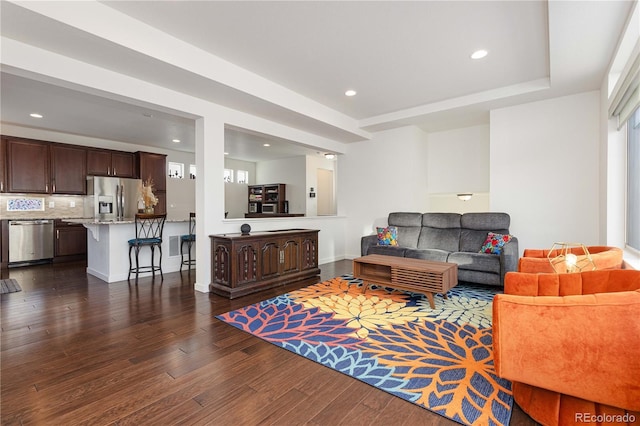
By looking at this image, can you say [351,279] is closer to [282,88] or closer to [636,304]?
[282,88]

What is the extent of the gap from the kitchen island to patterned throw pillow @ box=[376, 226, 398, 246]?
3.48m

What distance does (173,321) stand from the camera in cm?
296

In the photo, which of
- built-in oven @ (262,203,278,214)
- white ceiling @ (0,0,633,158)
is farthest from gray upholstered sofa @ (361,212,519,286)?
built-in oven @ (262,203,278,214)

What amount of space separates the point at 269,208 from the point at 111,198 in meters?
4.22

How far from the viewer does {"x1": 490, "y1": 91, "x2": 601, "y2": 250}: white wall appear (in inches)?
166

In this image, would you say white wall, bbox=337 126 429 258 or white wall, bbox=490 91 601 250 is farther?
white wall, bbox=337 126 429 258

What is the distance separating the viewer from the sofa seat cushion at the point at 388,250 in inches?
190

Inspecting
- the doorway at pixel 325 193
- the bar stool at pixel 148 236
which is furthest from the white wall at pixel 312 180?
the bar stool at pixel 148 236

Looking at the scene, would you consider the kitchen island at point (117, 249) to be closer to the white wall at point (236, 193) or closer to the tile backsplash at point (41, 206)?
the tile backsplash at point (41, 206)

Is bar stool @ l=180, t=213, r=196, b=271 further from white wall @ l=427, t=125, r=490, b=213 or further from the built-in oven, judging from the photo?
white wall @ l=427, t=125, r=490, b=213

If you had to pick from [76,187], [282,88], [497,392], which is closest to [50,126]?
[76,187]

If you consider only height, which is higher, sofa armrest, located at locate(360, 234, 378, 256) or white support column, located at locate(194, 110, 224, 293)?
white support column, located at locate(194, 110, 224, 293)

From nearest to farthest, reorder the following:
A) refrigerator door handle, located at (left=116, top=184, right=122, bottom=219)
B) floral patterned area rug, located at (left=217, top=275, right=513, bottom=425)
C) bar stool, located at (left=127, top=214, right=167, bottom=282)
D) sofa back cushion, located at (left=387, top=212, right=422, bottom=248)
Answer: floral patterned area rug, located at (left=217, top=275, right=513, bottom=425), bar stool, located at (left=127, top=214, right=167, bottom=282), sofa back cushion, located at (left=387, top=212, right=422, bottom=248), refrigerator door handle, located at (left=116, top=184, right=122, bottom=219)

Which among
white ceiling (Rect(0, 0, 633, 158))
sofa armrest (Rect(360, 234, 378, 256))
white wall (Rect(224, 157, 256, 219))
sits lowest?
sofa armrest (Rect(360, 234, 378, 256))
